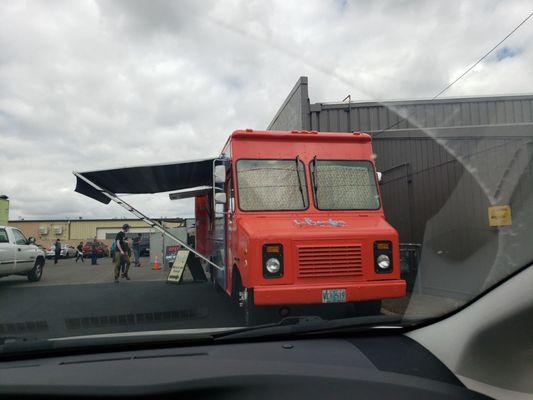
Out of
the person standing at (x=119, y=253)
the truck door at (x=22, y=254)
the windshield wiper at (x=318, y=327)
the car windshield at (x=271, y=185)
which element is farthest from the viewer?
the person standing at (x=119, y=253)

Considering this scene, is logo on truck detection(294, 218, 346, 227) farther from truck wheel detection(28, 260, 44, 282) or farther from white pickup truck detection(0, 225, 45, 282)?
truck wheel detection(28, 260, 44, 282)

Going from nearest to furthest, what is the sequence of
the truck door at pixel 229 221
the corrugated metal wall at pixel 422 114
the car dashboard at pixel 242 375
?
1. the car dashboard at pixel 242 375
2. the corrugated metal wall at pixel 422 114
3. the truck door at pixel 229 221

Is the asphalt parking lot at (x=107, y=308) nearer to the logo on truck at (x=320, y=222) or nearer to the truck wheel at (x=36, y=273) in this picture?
the truck wheel at (x=36, y=273)

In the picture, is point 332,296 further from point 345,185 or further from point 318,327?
point 318,327

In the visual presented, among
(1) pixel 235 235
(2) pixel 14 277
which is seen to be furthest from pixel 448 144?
(2) pixel 14 277

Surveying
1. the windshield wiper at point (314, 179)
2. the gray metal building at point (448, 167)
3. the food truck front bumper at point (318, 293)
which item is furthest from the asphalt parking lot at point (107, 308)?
the gray metal building at point (448, 167)

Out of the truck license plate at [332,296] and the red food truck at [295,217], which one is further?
the red food truck at [295,217]

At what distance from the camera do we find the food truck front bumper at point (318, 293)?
5734 mm

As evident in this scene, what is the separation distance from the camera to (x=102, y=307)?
8.20m

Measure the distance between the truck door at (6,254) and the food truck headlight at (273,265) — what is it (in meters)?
9.26

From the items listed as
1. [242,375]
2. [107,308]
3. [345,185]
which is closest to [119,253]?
[107,308]

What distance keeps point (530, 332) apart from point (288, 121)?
35.9ft

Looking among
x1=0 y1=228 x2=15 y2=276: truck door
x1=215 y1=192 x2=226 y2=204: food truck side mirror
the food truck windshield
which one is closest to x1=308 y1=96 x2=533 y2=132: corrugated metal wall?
the food truck windshield

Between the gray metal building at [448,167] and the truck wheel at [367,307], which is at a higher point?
the gray metal building at [448,167]
